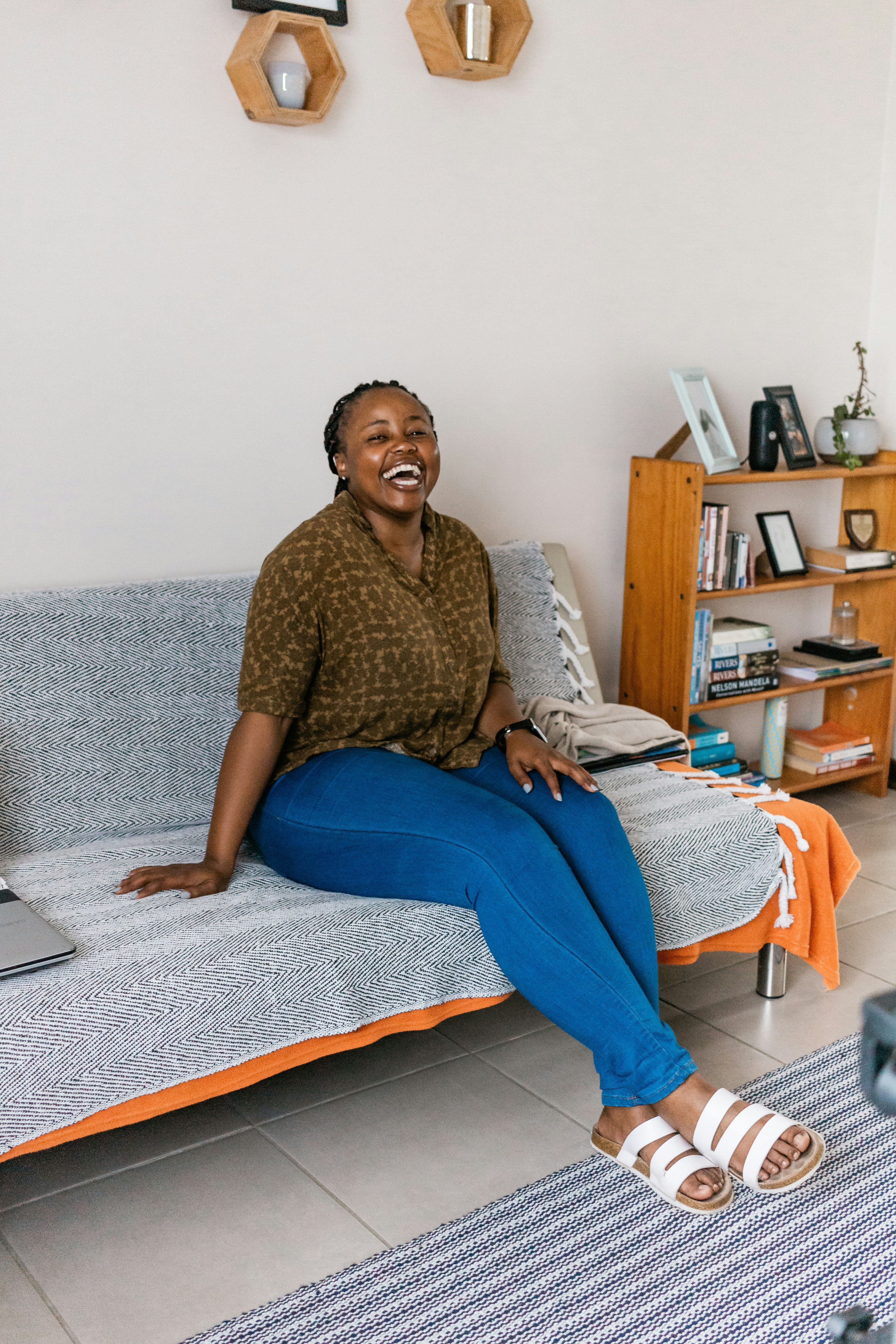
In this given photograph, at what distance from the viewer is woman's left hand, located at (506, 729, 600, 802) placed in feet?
6.04

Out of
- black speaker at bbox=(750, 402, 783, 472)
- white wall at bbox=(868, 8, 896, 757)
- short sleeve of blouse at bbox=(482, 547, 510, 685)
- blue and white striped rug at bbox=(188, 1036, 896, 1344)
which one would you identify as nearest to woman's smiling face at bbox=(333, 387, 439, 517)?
short sleeve of blouse at bbox=(482, 547, 510, 685)

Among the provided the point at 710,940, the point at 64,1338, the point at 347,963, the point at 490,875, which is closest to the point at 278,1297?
the point at 64,1338

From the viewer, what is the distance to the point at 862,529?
10.9 ft

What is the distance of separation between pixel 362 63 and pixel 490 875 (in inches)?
65.9

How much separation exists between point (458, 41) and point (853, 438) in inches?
56.8

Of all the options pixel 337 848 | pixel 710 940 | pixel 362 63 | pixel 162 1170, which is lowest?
pixel 162 1170

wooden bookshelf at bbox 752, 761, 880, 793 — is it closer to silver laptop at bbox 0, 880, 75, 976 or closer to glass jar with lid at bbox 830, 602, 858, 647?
glass jar with lid at bbox 830, 602, 858, 647

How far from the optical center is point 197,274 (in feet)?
7.38

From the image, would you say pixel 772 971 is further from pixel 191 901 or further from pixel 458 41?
pixel 458 41

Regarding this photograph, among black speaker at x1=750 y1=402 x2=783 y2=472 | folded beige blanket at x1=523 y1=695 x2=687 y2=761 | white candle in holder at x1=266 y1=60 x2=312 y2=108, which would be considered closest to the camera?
white candle in holder at x1=266 y1=60 x2=312 y2=108

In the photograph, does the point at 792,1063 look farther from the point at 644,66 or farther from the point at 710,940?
the point at 644,66

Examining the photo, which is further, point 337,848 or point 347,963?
point 337,848

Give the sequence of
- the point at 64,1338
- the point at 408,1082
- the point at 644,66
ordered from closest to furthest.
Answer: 1. the point at 64,1338
2. the point at 408,1082
3. the point at 644,66

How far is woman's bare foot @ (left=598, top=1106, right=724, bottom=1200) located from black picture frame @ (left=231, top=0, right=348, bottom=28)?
1.93 m
